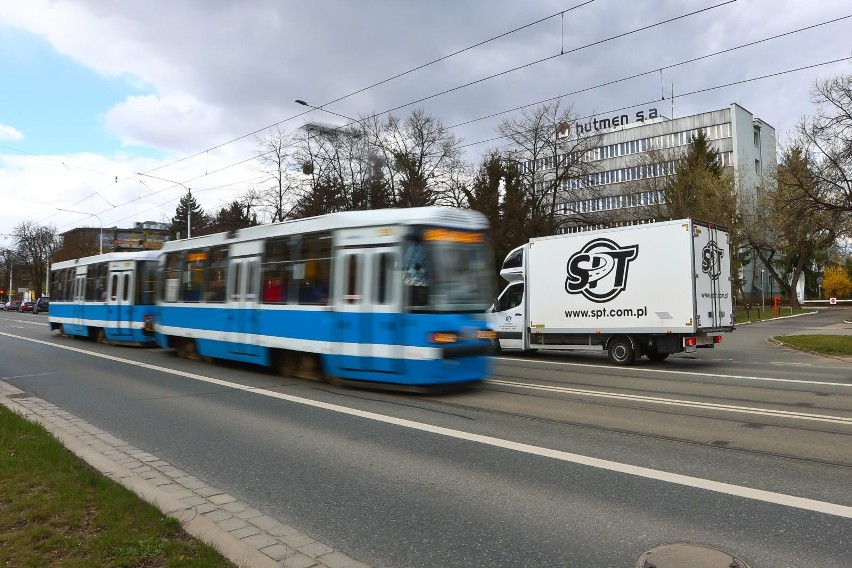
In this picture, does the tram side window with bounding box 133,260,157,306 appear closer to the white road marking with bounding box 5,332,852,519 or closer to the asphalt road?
the asphalt road

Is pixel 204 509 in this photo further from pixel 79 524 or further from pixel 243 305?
pixel 243 305

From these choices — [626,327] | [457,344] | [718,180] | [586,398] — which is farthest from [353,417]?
[718,180]

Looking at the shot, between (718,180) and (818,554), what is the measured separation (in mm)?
44442

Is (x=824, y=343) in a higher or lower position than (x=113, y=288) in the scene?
lower

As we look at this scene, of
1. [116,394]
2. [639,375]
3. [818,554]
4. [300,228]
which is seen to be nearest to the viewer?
[818,554]

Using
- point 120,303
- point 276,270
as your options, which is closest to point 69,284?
point 120,303

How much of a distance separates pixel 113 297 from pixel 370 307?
47.7 ft

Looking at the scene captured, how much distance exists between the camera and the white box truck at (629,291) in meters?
14.7

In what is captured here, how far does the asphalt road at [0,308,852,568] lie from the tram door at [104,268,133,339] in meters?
8.11

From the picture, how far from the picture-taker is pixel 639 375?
1330cm

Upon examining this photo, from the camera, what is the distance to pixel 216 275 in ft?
46.9

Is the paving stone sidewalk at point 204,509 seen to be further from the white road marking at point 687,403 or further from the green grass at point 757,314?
the green grass at point 757,314

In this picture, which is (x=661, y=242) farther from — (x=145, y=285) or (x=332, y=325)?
(x=145, y=285)

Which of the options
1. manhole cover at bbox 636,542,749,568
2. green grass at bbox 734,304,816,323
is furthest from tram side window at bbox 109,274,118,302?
green grass at bbox 734,304,816,323
